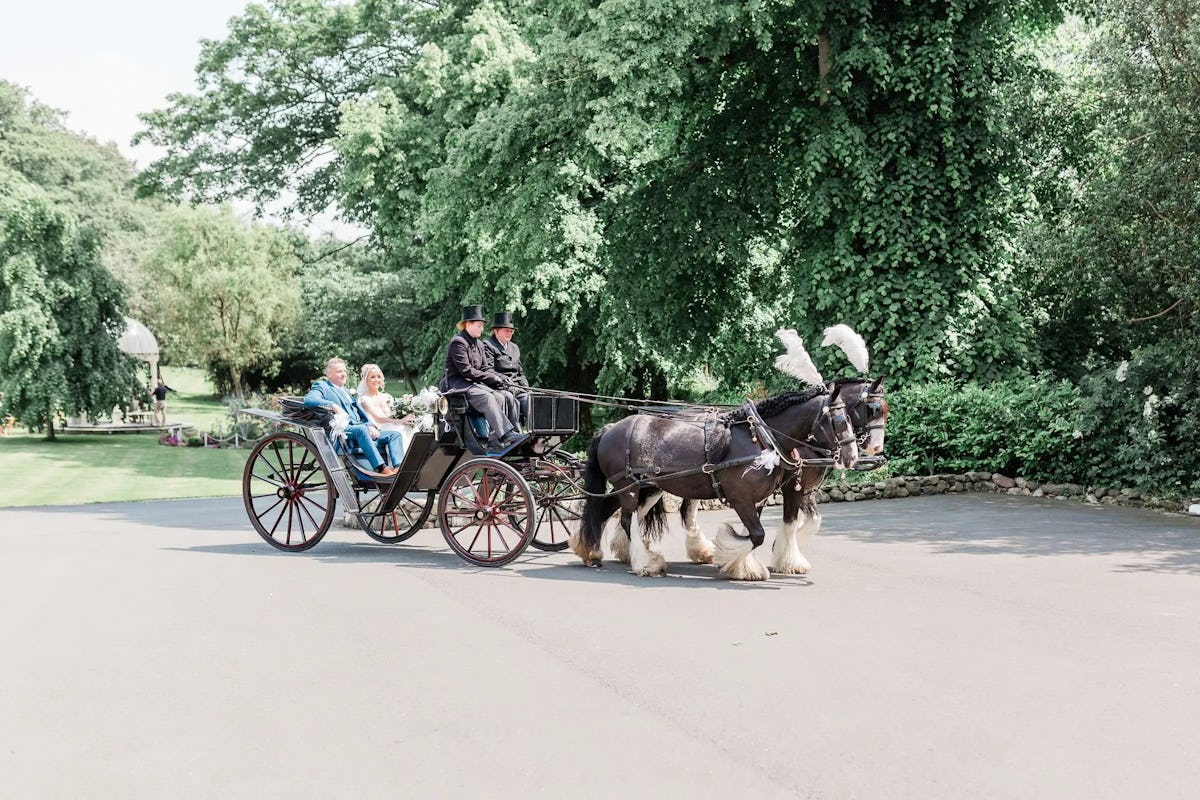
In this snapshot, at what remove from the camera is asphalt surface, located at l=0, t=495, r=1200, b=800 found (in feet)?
16.2

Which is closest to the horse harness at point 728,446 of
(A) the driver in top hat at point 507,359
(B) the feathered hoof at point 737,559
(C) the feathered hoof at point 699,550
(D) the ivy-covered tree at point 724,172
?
(B) the feathered hoof at point 737,559

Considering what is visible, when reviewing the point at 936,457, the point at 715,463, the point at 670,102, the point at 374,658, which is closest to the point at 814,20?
the point at 670,102

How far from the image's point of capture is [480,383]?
10625mm

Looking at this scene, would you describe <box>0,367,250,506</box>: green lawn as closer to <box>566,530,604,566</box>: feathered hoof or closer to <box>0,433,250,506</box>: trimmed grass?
<box>0,433,250,506</box>: trimmed grass

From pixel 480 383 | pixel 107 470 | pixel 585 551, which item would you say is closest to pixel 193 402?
pixel 107 470

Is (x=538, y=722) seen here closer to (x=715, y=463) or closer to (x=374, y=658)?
(x=374, y=658)

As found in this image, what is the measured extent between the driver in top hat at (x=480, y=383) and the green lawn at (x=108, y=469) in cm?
1288

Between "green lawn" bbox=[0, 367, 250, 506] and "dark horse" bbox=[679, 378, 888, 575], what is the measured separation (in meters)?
15.4

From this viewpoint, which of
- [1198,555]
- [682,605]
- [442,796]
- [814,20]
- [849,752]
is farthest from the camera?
[814,20]

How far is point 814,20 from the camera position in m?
17.4

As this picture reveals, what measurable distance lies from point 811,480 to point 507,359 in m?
3.48

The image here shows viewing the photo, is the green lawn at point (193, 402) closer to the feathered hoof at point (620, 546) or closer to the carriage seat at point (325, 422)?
the carriage seat at point (325, 422)

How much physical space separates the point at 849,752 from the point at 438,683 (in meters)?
2.43

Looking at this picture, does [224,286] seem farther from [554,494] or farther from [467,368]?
[554,494]
